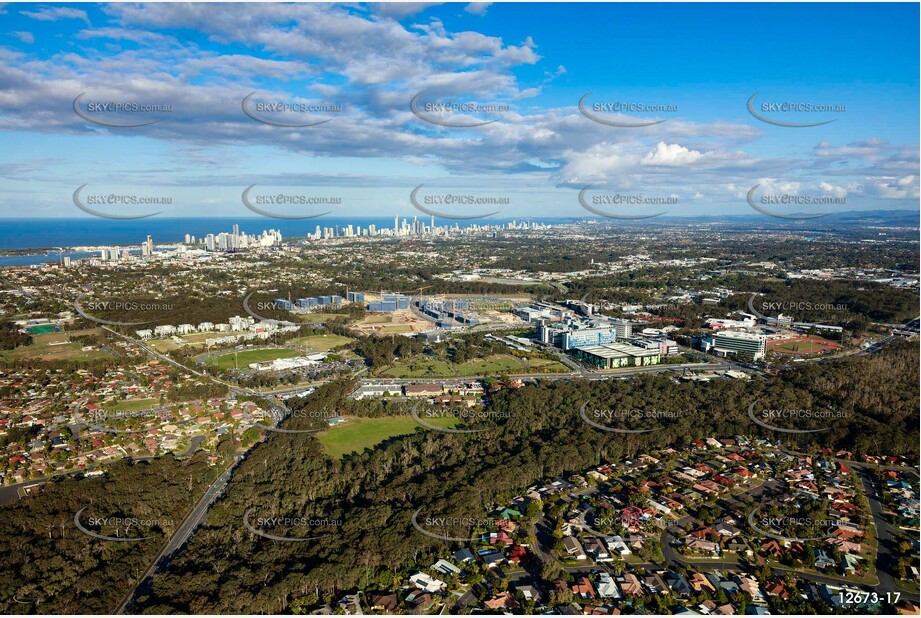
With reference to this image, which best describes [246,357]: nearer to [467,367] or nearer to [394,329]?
[394,329]

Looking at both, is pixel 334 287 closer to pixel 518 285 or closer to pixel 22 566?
pixel 518 285

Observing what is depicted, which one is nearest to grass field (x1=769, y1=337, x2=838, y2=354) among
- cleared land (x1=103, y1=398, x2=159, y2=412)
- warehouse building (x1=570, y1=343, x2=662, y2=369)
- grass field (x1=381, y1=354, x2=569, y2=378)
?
warehouse building (x1=570, y1=343, x2=662, y2=369)

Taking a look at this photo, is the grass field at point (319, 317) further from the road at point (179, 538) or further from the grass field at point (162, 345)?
the road at point (179, 538)

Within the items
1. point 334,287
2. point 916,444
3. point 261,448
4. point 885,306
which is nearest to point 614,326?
point 916,444

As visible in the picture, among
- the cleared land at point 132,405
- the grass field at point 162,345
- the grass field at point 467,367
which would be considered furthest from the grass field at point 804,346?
the grass field at point 162,345

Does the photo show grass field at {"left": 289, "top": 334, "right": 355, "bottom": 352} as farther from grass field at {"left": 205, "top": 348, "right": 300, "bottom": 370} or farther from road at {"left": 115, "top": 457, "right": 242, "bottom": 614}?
road at {"left": 115, "top": 457, "right": 242, "bottom": 614}

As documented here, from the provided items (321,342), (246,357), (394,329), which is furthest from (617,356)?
(246,357)
